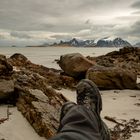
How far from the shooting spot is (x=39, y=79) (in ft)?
28.1

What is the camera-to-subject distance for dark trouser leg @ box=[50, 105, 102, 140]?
323 cm

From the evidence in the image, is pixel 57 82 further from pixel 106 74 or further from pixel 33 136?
pixel 33 136

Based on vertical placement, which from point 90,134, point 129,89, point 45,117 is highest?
point 90,134

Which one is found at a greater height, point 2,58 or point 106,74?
point 2,58

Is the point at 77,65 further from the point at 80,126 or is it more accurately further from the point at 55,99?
the point at 80,126

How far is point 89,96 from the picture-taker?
4.57 metres

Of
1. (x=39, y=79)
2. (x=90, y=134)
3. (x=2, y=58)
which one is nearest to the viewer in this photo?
(x=90, y=134)

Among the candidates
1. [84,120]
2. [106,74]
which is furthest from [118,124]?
[106,74]

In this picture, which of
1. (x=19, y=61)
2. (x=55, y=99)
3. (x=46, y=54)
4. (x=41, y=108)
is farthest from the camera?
(x=46, y=54)

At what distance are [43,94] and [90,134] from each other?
13.0 ft

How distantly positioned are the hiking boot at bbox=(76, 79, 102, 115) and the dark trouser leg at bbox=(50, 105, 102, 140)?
1.87ft

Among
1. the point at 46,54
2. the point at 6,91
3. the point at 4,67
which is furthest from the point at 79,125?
the point at 46,54

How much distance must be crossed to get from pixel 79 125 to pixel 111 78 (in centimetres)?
931

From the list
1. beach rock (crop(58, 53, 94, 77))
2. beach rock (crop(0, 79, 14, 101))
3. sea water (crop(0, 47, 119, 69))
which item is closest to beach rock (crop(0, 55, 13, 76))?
beach rock (crop(0, 79, 14, 101))
